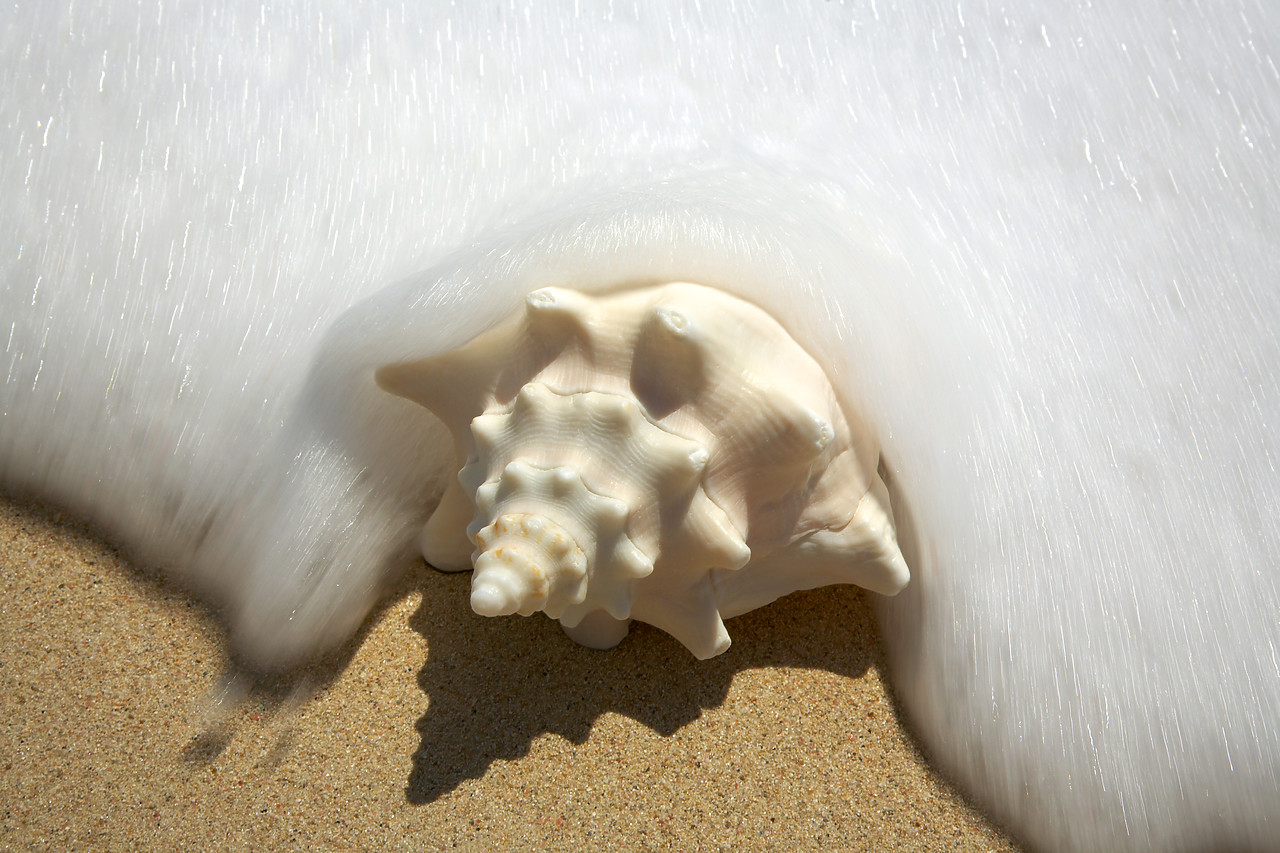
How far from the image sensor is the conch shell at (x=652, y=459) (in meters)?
1.08

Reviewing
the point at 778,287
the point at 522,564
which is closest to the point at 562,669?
the point at 522,564

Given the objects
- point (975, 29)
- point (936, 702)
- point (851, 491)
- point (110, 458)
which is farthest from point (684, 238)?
point (110, 458)

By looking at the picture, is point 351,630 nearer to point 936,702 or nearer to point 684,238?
point 684,238

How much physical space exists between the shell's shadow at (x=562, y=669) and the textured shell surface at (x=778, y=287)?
0.09 meters

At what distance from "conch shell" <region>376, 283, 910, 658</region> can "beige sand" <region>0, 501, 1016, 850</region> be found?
0.66ft

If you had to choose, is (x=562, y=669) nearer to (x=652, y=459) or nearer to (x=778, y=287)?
(x=652, y=459)

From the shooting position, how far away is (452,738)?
1341 mm

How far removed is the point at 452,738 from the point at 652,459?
642mm

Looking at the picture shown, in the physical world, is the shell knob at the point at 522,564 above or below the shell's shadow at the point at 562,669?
above

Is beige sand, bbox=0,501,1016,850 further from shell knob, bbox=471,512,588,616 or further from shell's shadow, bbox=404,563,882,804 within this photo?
shell knob, bbox=471,512,588,616

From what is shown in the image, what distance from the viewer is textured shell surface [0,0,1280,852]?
1.25m

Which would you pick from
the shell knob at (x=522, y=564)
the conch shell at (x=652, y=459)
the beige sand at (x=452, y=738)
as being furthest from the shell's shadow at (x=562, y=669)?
the shell knob at (x=522, y=564)

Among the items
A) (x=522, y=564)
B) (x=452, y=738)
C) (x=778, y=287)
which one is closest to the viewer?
(x=522, y=564)

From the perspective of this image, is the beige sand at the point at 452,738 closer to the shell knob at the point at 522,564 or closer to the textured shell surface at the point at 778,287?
the textured shell surface at the point at 778,287
